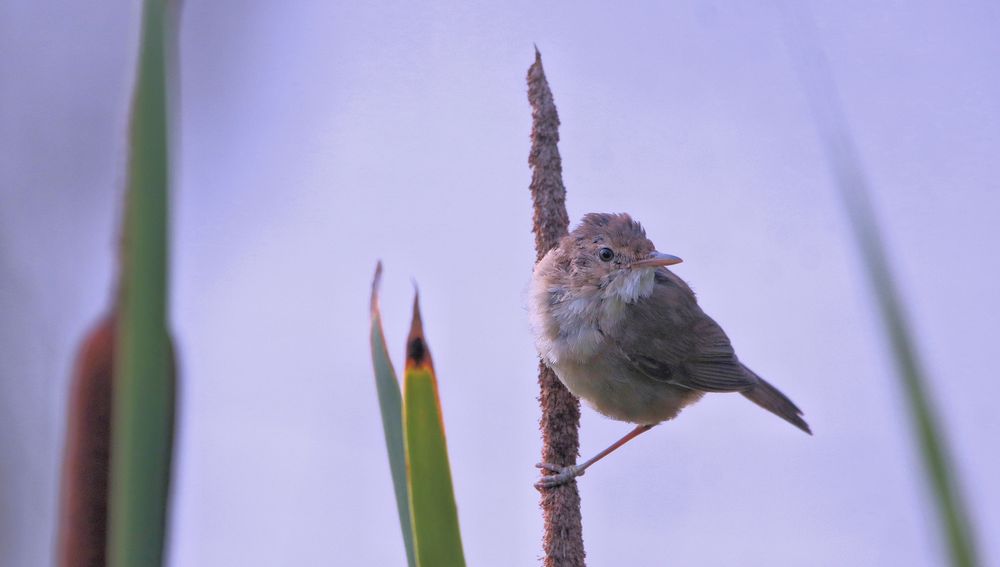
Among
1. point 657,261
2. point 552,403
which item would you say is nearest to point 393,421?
point 552,403

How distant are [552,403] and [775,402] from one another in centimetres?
138

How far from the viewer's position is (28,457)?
7.30 feet

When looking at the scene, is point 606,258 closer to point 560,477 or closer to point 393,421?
point 560,477

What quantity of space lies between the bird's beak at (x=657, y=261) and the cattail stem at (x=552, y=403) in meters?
0.47

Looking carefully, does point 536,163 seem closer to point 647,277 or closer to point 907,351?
point 647,277

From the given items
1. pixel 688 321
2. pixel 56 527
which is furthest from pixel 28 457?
pixel 688 321

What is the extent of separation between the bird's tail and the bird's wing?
0.07 metres

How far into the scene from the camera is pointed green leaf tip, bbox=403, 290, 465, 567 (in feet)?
4.07

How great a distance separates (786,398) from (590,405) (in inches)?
42.4

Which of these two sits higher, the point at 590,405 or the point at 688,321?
the point at 688,321

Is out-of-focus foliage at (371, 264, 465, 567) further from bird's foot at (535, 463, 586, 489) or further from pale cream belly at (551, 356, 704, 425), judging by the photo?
pale cream belly at (551, 356, 704, 425)

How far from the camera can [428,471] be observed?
1309mm

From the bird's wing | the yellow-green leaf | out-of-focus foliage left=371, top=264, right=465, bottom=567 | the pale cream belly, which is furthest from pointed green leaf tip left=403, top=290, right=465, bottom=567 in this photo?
the bird's wing

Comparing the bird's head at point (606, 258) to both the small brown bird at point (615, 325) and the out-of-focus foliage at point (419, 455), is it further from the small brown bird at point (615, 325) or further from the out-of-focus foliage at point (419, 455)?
the out-of-focus foliage at point (419, 455)
